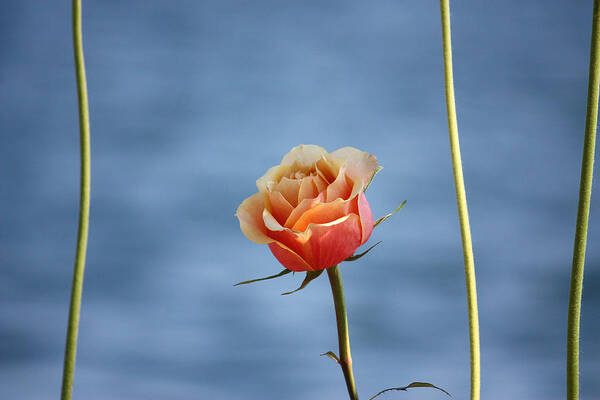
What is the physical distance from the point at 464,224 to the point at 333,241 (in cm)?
7

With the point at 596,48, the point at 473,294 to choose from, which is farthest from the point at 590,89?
the point at 473,294

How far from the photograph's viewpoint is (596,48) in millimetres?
372

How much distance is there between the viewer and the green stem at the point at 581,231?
360 mm

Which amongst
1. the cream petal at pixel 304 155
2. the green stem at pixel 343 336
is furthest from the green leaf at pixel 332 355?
the cream petal at pixel 304 155

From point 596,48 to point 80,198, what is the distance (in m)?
0.29

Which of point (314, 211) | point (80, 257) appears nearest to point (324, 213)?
point (314, 211)

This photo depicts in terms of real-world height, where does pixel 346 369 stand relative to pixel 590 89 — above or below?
below

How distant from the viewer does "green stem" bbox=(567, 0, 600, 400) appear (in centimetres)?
36

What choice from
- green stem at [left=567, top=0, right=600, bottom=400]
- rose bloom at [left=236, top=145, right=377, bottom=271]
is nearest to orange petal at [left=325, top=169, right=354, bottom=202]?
rose bloom at [left=236, top=145, right=377, bottom=271]

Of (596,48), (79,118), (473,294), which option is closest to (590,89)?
(596,48)

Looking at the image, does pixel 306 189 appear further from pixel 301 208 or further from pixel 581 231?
pixel 581 231

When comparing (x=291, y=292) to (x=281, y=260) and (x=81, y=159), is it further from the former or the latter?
(x=81, y=159)

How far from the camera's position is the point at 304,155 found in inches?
16.4

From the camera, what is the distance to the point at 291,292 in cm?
37
